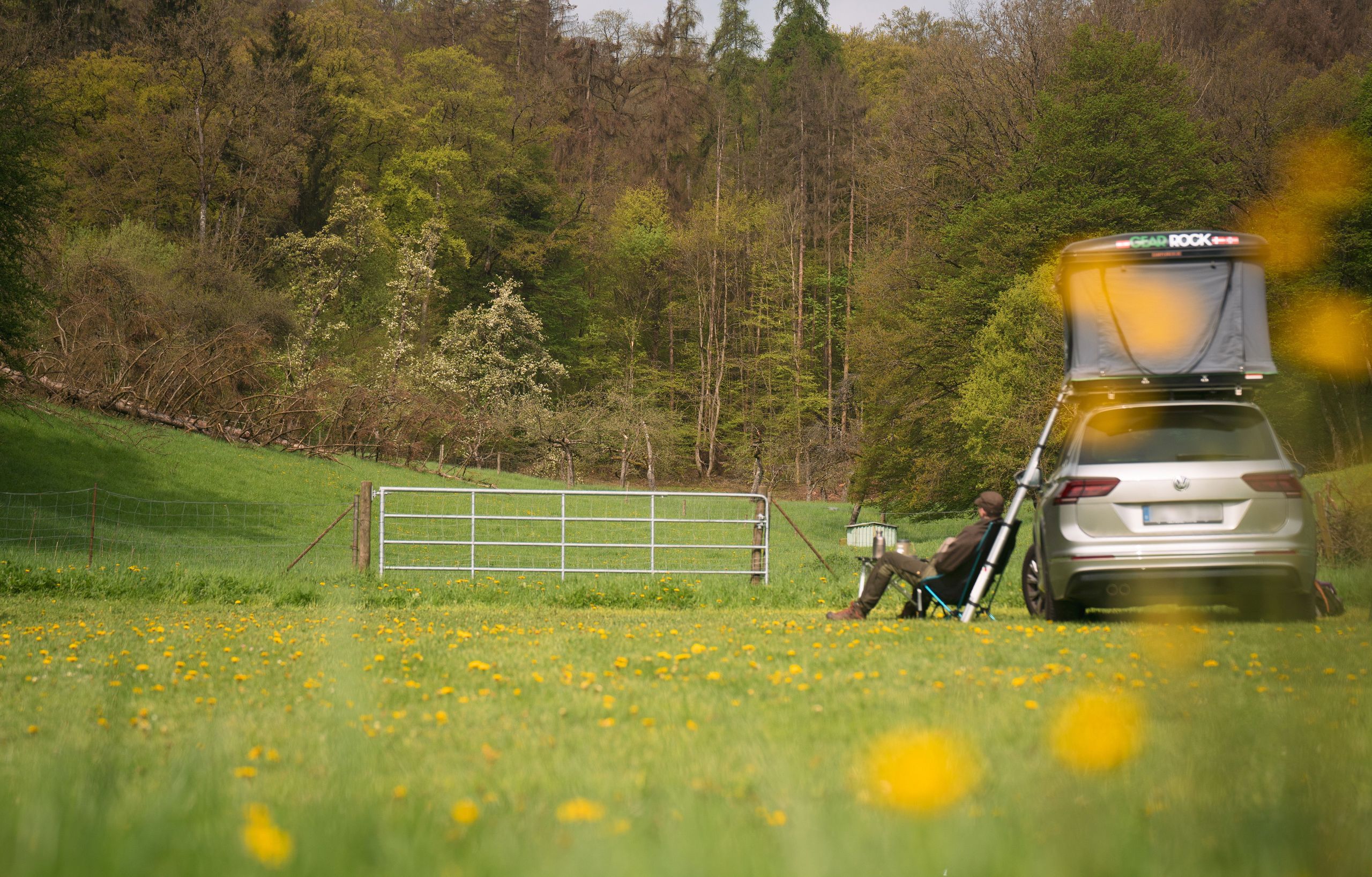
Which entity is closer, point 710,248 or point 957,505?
point 957,505

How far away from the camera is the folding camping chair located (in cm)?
918

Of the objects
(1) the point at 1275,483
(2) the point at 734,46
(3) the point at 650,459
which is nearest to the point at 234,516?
(1) the point at 1275,483

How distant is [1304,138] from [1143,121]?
22.7ft

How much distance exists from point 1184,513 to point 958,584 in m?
2.18

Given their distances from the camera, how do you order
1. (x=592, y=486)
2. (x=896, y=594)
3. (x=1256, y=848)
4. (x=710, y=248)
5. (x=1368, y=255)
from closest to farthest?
(x=1256, y=848) → (x=896, y=594) → (x=1368, y=255) → (x=592, y=486) → (x=710, y=248)

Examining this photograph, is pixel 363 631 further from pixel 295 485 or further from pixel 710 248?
pixel 710 248

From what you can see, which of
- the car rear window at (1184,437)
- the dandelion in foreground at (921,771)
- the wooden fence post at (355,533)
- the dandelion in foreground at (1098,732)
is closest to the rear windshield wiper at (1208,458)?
the car rear window at (1184,437)

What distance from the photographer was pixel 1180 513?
308 inches

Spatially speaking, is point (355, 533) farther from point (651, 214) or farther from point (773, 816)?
point (651, 214)

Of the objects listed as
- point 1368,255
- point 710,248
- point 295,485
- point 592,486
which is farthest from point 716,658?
point 710,248

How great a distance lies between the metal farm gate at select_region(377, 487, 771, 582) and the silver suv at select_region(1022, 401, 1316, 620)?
304 inches

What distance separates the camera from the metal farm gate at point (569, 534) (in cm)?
1630

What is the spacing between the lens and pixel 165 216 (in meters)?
45.9

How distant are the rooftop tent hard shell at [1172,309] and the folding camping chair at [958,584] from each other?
72.7 inches
